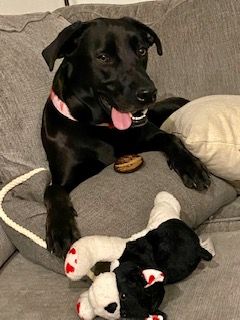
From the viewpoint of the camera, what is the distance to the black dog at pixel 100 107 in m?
1.38

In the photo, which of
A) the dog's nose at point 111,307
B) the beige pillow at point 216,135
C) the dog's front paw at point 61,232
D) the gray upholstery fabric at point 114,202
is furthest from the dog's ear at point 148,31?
the dog's nose at point 111,307

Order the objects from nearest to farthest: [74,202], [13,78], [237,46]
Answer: [74,202]
[13,78]
[237,46]

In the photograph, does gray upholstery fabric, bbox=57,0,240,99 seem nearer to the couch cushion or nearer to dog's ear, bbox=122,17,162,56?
dog's ear, bbox=122,17,162,56

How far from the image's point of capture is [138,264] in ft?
3.29

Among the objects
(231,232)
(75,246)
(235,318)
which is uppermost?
(75,246)

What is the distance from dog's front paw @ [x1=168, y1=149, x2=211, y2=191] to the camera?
133 cm

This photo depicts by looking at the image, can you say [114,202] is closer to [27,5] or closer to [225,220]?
[225,220]

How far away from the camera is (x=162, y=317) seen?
3.19 feet

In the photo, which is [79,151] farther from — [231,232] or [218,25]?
[218,25]

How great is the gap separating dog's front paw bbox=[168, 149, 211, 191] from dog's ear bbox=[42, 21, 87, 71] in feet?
1.36

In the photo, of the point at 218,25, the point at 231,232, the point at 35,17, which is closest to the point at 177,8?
the point at 218,25

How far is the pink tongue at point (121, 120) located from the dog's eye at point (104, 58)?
135 mm

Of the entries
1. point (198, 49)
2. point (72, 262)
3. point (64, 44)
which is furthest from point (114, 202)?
point (198, 49)

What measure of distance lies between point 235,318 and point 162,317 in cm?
13
